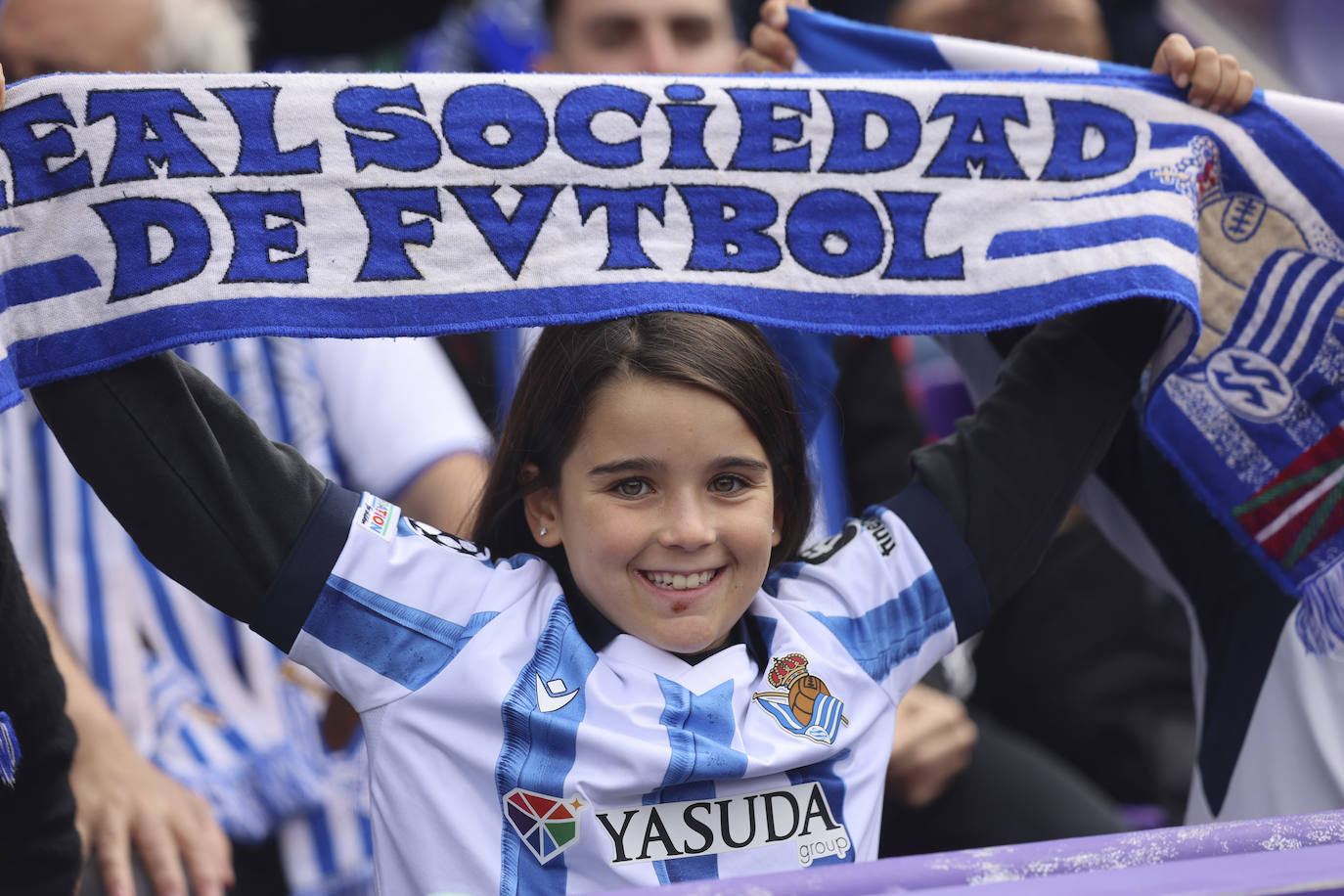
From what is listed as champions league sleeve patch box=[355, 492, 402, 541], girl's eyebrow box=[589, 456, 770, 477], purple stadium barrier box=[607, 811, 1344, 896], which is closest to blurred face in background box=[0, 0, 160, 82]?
champions league sleeve patch box=[355, 492, 402, 541]

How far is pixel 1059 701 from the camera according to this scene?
8.25ft

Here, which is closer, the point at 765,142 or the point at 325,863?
the point at 765,142

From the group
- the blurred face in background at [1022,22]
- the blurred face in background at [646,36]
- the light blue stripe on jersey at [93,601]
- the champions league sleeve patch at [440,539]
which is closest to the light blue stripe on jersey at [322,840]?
the light blue stripe on jersey at [93,601]

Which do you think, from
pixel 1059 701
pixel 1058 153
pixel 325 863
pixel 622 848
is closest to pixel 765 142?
pixel 1058 153

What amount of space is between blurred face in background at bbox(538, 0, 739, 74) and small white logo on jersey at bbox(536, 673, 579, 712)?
1.20 meters

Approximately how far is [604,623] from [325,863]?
587 mm

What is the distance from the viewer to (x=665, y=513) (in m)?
1.19

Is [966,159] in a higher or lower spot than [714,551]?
higher

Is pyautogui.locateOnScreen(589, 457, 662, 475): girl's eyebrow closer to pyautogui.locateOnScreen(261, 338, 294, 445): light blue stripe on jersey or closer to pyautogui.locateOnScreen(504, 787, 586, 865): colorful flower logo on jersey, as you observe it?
pyautogui.locateOnScreen(504, 787, 586, 865): colorful flower logo on jersey

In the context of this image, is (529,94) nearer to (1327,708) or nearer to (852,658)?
(852,658)

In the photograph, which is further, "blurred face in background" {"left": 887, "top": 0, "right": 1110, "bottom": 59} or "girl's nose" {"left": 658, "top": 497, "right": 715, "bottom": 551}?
"blurred face in background" {"left": 887, "top": 0, "right": 1110, "bottom": 59}

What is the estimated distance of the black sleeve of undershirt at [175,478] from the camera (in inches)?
44.1

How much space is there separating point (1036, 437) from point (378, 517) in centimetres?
67

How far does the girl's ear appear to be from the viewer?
4.18 feet
